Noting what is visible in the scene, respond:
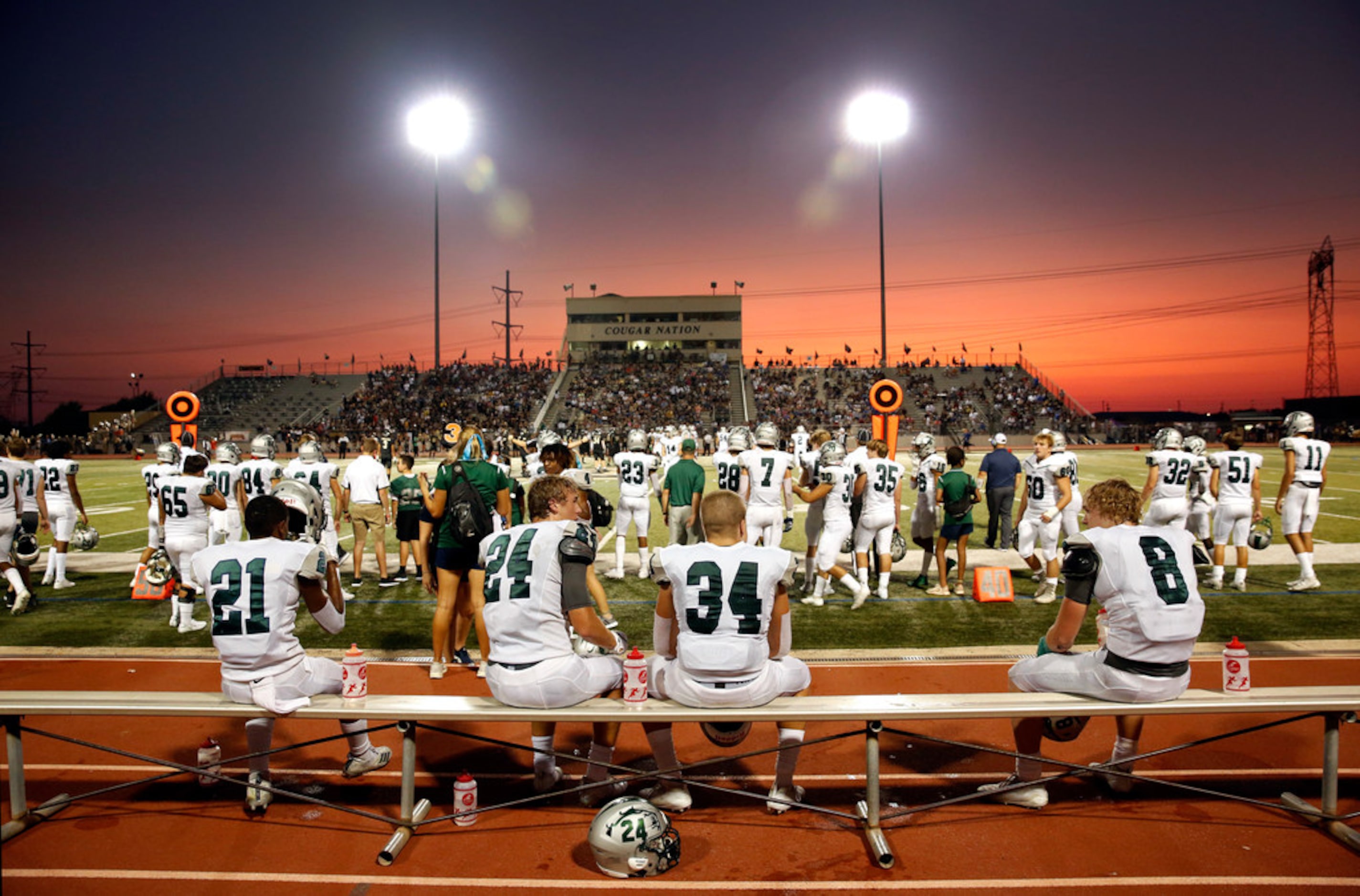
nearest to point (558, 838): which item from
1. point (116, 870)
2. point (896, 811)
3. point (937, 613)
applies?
point (896, 811)

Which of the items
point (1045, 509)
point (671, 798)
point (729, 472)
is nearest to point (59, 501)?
point (729, 472)

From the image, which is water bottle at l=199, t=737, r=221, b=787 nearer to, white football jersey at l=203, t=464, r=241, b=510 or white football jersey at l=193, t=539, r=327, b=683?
white football jersey at l=193, t=539, r=327, b=683

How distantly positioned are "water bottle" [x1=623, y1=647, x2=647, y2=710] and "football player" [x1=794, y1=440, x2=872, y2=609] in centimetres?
501

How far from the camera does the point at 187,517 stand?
8242mm

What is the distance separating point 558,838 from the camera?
165 inches

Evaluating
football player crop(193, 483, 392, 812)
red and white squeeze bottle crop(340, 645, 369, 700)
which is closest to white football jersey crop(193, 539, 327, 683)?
football player crop(193, 483, 392, 812)

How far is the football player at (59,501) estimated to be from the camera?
10508 millimetres

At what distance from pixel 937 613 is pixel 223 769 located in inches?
281

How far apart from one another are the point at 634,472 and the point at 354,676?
261 inches

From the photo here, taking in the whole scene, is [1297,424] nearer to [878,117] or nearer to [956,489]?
[956,489]

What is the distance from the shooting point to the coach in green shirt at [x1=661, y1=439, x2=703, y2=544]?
31.3ft

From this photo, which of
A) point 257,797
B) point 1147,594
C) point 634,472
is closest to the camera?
point 1147,594

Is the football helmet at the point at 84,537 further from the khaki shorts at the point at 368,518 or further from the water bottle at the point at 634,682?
the water bottle at the point at 634,682

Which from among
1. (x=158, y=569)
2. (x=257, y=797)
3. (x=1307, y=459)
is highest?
(x=1307, y=459)
